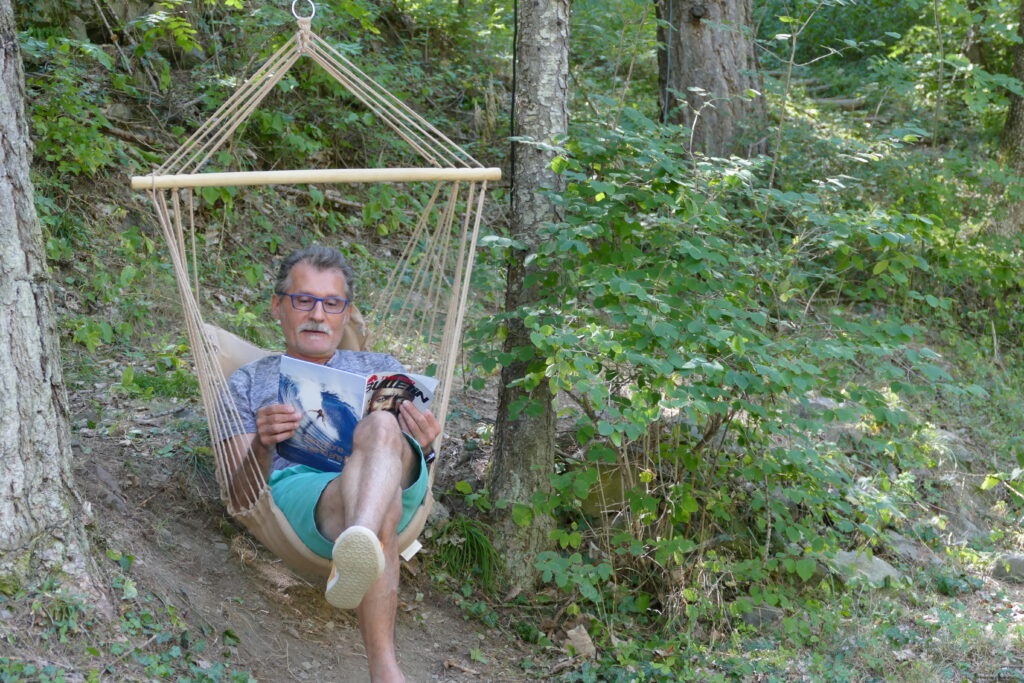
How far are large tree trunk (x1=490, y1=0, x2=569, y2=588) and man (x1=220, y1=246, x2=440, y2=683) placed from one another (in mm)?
368

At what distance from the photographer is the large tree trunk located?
2598mm

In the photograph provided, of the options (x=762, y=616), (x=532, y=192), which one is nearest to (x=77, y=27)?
(x=532, y=192)

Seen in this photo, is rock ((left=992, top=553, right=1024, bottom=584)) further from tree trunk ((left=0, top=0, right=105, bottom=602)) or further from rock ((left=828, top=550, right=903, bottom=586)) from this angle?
tree trunk ((left=0, top=0, right=105, bottom=602))

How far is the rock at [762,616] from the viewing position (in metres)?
2.85

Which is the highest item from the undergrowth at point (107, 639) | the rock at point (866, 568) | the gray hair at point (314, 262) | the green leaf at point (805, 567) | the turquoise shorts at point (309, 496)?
the gray hair at point (314, 262)

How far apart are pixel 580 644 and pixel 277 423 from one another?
1036mm

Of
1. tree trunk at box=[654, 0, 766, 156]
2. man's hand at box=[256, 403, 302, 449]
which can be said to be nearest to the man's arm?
man's hand at box=[256, 403, 302, 449]

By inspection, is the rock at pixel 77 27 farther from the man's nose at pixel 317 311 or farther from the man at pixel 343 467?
the man's nose at pixel 317 311

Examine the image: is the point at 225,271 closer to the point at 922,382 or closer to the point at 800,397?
the point at 800,397

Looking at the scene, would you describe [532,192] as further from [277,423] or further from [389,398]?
[277,423]

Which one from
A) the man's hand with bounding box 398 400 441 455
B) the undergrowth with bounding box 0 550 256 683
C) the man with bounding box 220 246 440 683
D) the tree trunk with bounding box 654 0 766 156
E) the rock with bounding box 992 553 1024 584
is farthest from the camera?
the tree trunk with bounding box 654 0 766 156

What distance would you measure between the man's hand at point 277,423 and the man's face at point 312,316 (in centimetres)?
28

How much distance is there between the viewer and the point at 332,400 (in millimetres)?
2246

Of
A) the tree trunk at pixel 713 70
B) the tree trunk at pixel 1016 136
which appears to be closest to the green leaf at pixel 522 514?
the tree trunk at pixel 713 70
